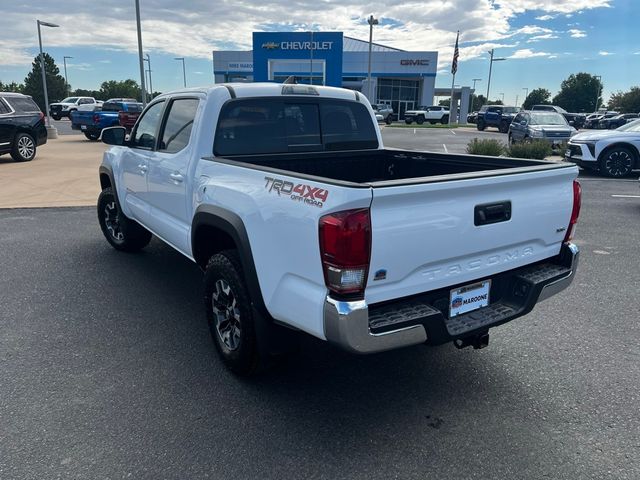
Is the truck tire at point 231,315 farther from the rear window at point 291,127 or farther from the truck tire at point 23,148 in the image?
the truck tire at point 23,148

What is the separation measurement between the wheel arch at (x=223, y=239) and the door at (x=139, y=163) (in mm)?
1404

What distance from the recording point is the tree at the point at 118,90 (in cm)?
8606

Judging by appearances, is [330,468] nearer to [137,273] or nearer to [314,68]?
[137,273]

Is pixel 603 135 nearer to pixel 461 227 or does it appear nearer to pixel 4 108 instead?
pixel 461 227

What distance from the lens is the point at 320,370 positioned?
3557 millimetres

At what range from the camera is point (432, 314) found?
104 inches

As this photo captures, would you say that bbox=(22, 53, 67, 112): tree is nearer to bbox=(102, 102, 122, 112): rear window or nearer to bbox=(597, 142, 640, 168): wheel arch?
bbox=(102, 102, 122, 112): rear window

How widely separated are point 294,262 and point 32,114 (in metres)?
15.3

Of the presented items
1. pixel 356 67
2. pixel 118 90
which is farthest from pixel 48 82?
pixel 356 67

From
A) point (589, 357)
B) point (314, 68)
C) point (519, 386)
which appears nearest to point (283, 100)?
point (519, 386)

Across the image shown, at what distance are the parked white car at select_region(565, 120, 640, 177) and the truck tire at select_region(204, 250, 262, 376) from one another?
484 inches

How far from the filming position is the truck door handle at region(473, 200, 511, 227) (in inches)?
109

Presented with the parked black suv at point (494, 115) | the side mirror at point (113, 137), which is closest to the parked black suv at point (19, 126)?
the side mirror at point (113, 137)

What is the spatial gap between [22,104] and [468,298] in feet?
51.8
